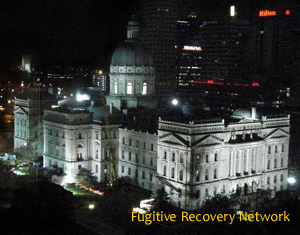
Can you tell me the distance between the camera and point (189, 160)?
72.4 meters

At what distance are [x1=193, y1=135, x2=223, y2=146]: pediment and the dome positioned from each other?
3205cm

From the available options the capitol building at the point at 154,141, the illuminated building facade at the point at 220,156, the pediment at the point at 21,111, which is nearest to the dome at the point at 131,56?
the capitol building at the point at 154,141

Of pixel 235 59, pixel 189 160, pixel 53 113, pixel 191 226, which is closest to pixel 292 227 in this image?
pixel 191 226

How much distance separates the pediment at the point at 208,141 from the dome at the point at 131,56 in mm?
32052

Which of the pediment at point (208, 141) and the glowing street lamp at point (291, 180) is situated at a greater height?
the pediment at point (208, 141)

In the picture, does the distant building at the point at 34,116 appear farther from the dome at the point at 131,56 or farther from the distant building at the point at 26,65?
the distant building at the point at 26,65

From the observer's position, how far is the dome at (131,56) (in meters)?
101

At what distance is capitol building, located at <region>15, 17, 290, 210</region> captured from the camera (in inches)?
2908

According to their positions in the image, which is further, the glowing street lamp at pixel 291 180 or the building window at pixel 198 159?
the glowing street lamp at pixel 291 180

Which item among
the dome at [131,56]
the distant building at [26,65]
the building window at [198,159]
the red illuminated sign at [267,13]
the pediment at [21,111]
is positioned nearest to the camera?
the building window at [198,159]

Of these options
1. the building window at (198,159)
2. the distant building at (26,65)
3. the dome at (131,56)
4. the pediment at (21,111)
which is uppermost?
the dome at (131,56)

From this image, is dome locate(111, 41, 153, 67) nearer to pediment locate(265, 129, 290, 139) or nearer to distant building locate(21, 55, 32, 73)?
pediment locate(265, 129, 290, 139)

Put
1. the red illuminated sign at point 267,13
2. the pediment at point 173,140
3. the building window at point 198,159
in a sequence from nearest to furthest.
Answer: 1. the pediment at point 173,140
2. the building window at point 198,159
3. the red illuminated sign at point 267,13

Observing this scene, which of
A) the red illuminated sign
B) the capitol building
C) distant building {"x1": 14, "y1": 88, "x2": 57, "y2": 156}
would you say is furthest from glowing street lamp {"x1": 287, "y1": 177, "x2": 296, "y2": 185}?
the red illuminated sign
